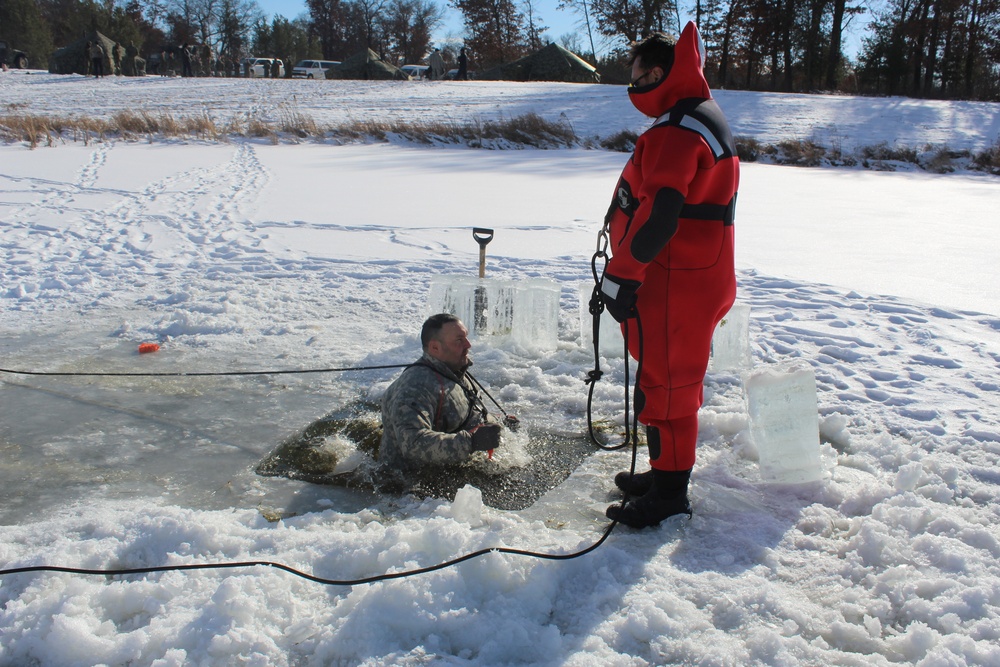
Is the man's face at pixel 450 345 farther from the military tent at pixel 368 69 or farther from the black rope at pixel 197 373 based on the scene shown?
the military tent at pixel 368 69

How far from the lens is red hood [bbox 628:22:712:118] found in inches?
102

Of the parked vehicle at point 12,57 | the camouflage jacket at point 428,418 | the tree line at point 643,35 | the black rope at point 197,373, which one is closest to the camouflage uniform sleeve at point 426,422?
the camouflage jacket at point 428,418

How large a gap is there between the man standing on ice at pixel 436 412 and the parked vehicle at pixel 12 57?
46789mm

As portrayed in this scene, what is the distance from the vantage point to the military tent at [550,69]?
34938 mm

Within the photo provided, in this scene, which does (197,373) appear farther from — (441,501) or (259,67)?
(259,67)

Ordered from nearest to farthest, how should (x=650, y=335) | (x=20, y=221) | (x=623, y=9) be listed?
1. (x=650, y=335)
2. (x=20, y=221)
3. (x=623, y=9)

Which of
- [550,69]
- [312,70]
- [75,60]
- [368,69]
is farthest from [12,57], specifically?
[550,69]

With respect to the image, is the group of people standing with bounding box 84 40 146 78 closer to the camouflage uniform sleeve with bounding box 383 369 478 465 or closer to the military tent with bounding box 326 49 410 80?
the military tent with bounding box 326 49 410 80

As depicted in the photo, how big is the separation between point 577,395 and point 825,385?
4.49ft

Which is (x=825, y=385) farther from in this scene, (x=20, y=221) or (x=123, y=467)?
(x=20, y=221)

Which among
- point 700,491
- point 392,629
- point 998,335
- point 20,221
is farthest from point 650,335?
point 20,221

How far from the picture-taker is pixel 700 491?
10.2ft

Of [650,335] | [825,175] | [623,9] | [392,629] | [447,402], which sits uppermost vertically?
[623,9]

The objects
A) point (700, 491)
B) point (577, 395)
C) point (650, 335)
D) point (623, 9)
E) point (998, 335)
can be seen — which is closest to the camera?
point (650, 335)
